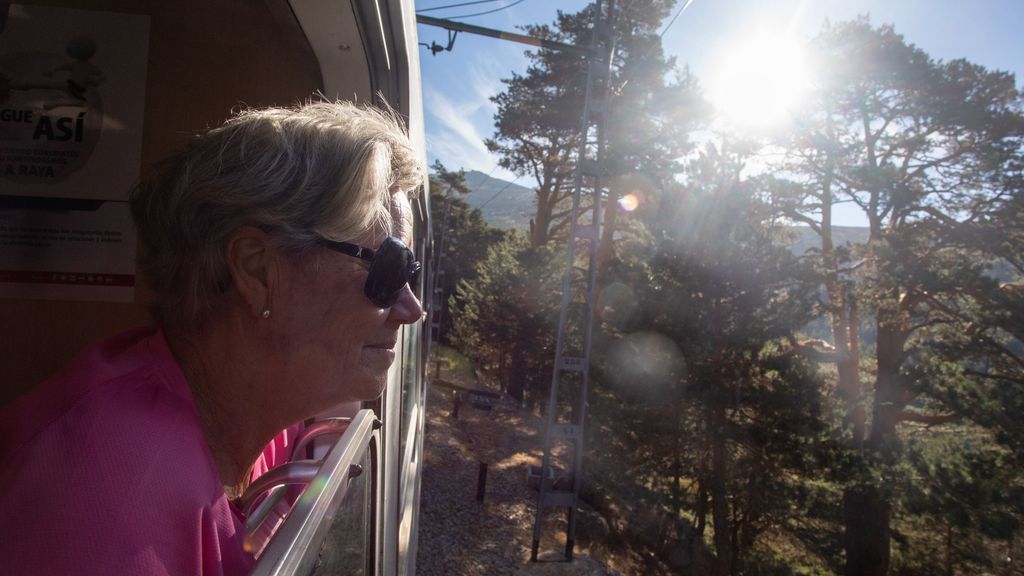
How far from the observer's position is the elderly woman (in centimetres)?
76

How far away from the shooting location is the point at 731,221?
1081cm

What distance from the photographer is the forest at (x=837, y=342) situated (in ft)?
30.8

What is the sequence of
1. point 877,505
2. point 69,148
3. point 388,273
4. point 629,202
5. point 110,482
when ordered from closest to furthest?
point 110,482 → point 388,273 → point 69,148 → point 877,505 → point 629,202

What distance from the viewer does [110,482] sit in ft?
2.13

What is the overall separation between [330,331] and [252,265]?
185 millimetres

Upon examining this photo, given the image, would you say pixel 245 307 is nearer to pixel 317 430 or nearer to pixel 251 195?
pixel 251 195

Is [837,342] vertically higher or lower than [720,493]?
higher

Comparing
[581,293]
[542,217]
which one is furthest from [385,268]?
[542,217]

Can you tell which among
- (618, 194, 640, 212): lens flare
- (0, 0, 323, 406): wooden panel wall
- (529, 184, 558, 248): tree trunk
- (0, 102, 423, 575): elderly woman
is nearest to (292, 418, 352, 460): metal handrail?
(0, 102, 423, 575): elderly woman

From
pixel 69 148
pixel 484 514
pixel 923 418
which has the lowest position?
pixel 484 514

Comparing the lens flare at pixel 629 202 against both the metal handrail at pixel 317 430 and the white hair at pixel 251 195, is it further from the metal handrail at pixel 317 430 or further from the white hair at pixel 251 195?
the white hair at pixel 251 195

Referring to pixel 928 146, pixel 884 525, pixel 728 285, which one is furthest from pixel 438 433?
pixel 928 146

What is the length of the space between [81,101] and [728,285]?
1044cm

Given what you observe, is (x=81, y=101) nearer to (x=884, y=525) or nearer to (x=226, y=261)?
(x=226, y=261)
